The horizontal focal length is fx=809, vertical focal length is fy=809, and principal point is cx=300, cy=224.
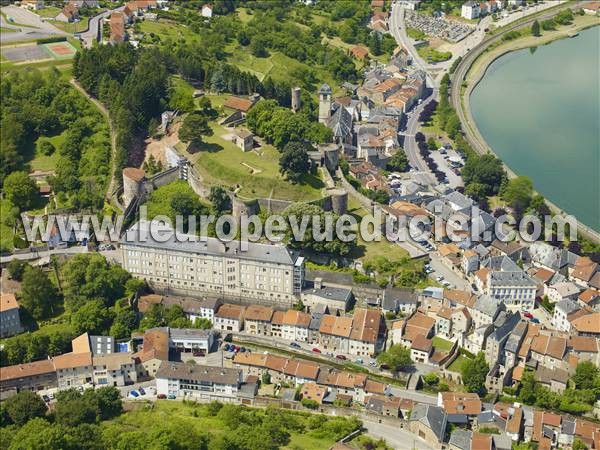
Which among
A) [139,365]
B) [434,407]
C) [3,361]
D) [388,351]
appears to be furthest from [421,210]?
[3,361]

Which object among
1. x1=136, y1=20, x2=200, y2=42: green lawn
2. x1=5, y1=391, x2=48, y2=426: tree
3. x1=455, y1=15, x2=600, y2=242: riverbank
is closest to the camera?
x1=5, y1=391, x2=48, y2=426: tree

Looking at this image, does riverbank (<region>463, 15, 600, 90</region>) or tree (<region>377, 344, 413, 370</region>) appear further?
riverbank (<region>463, 15, 600, 90</region>)

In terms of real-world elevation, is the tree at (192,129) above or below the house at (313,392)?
above

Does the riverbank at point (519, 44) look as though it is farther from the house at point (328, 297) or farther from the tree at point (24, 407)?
the tree at point (24, 407)

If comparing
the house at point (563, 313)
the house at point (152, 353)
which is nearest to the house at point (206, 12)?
the house at point (152, 353)

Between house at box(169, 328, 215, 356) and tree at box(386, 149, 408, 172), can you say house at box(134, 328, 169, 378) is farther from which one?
tree at box(386, 149, 408, 172)

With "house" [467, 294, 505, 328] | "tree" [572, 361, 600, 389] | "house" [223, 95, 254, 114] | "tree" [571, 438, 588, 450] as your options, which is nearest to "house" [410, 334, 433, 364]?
"house" [467, 294, 505, 328]
